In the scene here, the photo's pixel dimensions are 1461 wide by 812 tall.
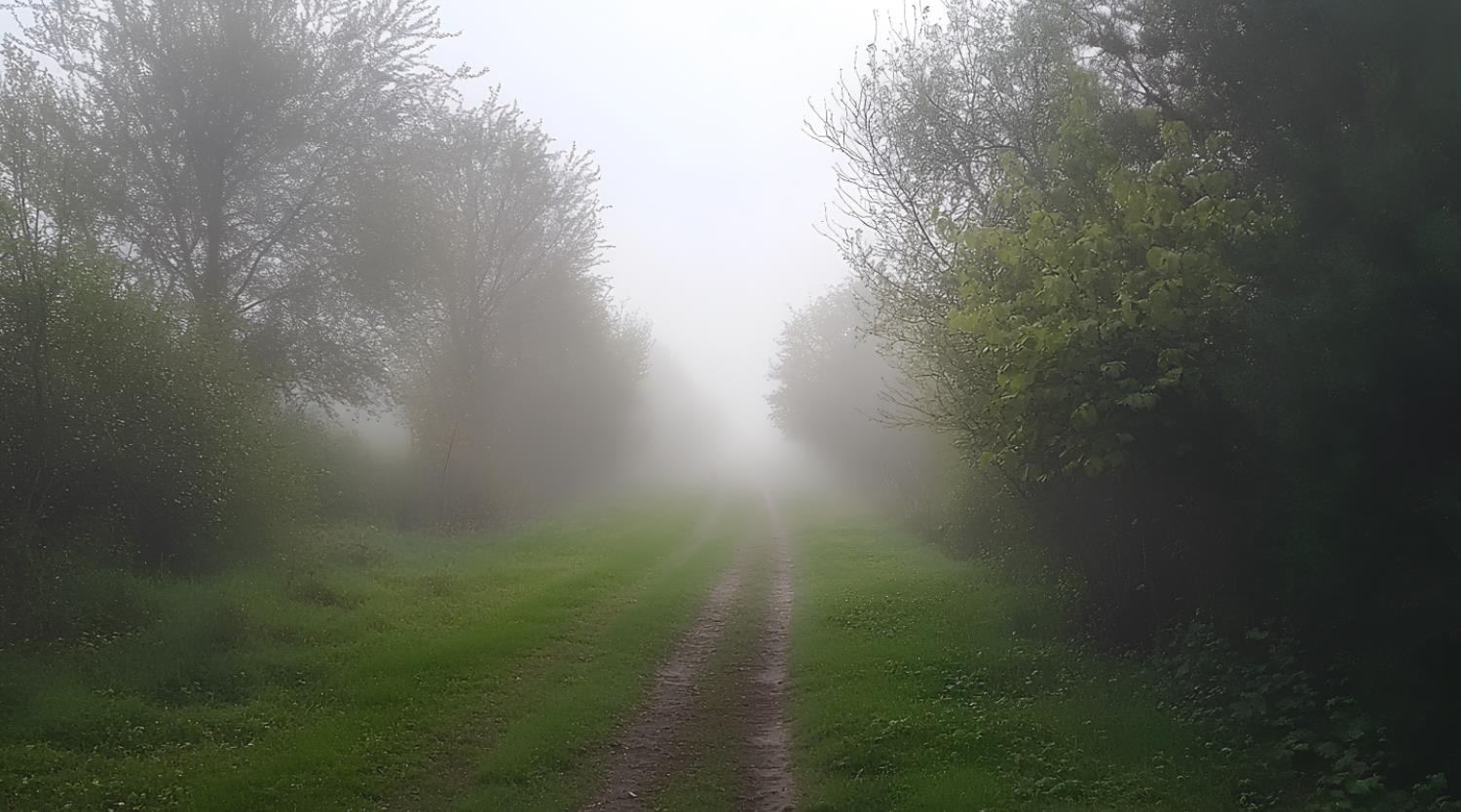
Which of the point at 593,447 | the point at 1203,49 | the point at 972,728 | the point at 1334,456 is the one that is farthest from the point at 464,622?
the point at 593,447

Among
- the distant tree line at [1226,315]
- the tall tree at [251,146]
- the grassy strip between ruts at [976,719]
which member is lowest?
the grassy strip between ruts at [976,719]

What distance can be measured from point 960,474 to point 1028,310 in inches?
405

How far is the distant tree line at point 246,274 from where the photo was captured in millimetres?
12156

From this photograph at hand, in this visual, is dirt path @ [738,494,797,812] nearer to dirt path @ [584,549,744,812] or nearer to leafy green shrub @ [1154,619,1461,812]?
dirt path @ [584,549,744,812]

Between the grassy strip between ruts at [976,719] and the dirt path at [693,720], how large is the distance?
27 cm

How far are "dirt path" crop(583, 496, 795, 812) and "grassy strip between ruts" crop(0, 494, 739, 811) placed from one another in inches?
13.3

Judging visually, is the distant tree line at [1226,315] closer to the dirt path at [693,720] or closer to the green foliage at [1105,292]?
the green foliage at [1105,292]

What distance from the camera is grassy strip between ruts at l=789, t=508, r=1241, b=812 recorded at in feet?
24.3

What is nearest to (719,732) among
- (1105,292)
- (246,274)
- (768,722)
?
(768,722)

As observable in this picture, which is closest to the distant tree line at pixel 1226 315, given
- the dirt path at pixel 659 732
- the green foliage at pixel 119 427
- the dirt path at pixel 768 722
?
the dirt path at pixel 768 722

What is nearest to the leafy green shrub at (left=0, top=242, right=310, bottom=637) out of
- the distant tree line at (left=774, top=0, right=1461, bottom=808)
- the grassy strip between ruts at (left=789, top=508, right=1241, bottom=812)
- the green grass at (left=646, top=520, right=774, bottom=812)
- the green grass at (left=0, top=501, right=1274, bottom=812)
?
the green grass at (left=0, top=501, right=1274, bottom=812)

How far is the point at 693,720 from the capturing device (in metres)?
9.96

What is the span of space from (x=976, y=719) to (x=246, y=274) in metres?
19.1

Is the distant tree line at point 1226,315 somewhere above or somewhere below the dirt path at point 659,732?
above
